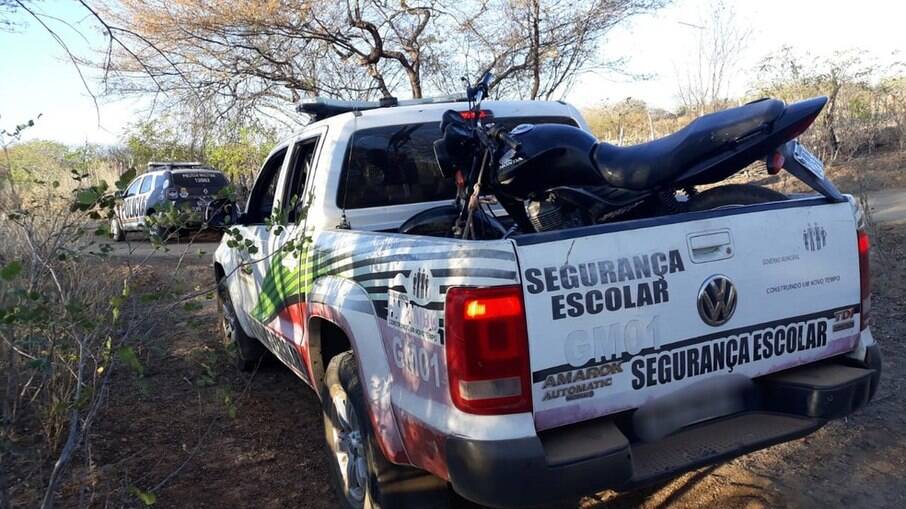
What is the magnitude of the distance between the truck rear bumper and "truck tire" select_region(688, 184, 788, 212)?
29.0 inches

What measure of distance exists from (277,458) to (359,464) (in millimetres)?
1218

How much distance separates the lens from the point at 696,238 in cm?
242

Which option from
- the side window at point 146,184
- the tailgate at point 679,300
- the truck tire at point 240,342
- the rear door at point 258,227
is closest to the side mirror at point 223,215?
the rear door at point 258,227

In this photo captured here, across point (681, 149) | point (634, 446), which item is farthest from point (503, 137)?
point (634, 446)

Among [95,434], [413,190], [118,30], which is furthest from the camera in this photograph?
[95,434]

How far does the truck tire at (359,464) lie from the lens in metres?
2.63

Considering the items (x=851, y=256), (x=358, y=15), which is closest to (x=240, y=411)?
(x=851, y=256)

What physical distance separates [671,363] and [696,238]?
46cm

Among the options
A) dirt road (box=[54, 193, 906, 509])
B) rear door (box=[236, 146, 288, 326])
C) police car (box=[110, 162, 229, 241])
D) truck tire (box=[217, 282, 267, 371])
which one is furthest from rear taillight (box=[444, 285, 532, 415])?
police car (box=[110, 162, 229, 241])

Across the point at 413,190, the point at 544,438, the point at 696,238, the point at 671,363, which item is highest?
the point at 413,190

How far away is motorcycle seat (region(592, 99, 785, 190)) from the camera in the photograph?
271 cm

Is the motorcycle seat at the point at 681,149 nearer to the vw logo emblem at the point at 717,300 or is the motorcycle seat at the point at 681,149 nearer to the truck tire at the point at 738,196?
the truck tire at the point at 738,196

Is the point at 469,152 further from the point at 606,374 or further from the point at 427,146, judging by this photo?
the point at 606,374

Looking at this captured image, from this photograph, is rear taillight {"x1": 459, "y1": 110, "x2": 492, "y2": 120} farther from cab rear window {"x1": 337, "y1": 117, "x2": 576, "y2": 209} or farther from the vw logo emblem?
the vw logo emblem
